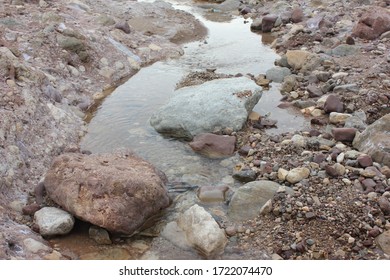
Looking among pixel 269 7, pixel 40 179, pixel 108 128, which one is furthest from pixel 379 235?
pixel 269 7

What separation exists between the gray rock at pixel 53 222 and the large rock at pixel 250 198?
215 centimetres

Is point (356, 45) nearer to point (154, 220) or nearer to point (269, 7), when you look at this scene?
point (269, 7)

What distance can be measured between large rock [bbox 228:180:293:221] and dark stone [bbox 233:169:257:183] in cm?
38

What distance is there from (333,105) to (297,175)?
118 inches

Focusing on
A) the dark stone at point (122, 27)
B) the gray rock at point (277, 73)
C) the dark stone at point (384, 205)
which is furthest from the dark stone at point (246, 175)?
the dark stone at point (122, 27)

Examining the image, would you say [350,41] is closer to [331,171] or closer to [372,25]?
[372,25]

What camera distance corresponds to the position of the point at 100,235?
5.65 meters

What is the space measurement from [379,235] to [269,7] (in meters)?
14.6

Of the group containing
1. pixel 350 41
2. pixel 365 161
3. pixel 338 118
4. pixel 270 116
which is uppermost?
pixel 365 161

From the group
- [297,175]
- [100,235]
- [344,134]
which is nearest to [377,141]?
[344,134]

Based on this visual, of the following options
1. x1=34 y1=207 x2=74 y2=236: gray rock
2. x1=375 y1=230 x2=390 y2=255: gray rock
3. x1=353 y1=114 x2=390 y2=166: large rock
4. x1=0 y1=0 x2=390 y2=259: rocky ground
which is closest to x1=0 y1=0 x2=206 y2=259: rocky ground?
x1=0 y1=0 x2=390 y2=259: rocky ground

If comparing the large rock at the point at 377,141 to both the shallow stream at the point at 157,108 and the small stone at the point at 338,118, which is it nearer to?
the small stone at the point at 338,118

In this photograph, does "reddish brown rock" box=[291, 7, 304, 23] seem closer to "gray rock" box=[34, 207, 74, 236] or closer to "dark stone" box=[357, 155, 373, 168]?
"dark stone" box=[357, 155, 373, 168]

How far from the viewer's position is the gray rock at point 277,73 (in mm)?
11055
